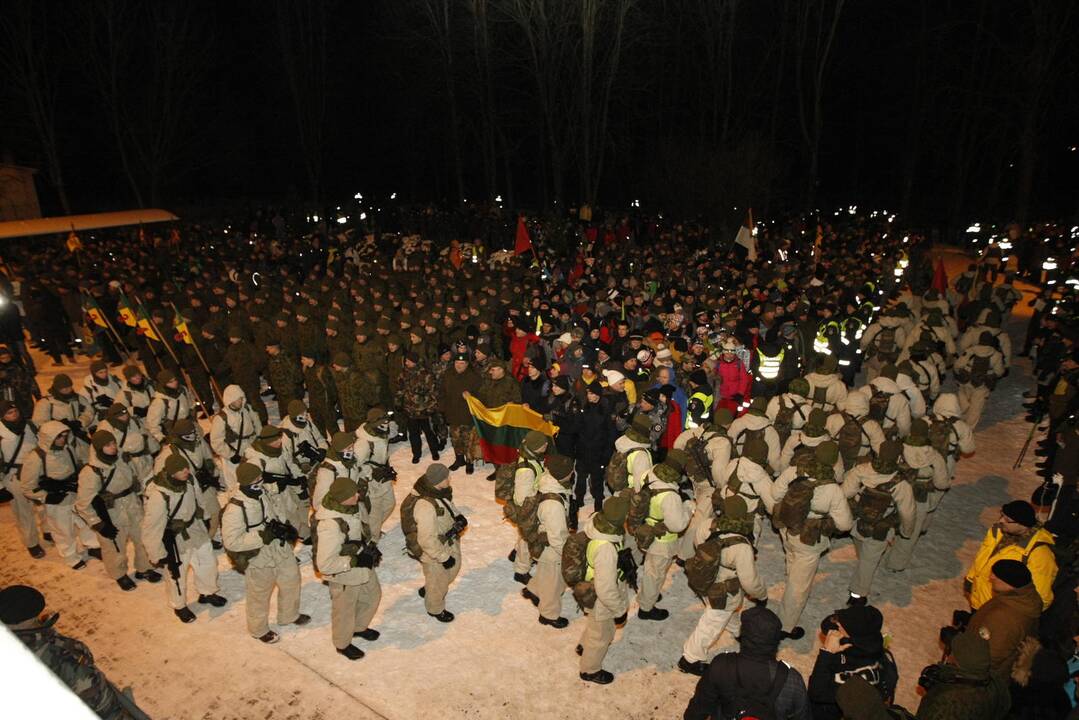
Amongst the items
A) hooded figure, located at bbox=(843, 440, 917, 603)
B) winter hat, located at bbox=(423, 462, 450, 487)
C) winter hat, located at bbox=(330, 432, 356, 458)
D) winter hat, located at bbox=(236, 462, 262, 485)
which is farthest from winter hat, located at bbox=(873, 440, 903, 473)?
winter hat, located at bbox=(236, 462, 262, 485)

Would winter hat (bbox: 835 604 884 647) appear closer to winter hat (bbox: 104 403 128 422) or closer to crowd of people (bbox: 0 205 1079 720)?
crowd of people (bbox: 0 205 1079 720)

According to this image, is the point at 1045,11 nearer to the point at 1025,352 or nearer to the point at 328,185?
the point at 1025,352

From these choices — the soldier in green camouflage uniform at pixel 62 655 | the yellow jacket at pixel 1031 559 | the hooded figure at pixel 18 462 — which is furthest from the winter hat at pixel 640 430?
the hooded figure at pixel 18 462

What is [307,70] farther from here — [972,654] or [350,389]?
[972,654]

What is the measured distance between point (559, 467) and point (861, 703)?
3.24 m

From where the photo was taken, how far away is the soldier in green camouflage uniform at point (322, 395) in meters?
10.6

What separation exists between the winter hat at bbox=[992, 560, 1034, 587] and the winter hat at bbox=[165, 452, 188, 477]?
23.8 feet

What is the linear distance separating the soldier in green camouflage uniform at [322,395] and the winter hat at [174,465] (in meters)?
3.93

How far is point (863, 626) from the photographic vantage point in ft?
14.3

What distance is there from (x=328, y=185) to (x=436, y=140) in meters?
9.10

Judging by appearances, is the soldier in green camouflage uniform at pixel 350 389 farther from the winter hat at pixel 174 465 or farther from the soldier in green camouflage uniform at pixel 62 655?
the soldier in green camouflage uniform at pixel 62 655

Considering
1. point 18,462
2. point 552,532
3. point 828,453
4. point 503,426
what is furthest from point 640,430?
point 18,462

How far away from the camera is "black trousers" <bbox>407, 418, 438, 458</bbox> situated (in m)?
10.3

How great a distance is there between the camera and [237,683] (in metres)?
6.22
